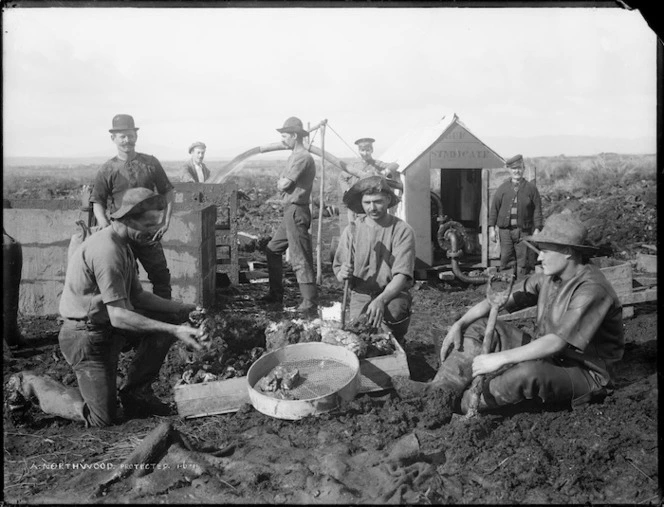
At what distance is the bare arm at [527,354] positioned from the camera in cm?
354

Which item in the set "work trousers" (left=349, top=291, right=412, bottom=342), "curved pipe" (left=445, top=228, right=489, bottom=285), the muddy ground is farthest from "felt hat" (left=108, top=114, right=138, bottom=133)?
"curved pipe" (left=445, top=228, right=489, bottom=285)

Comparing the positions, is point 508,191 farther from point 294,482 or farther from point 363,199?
point 294,482

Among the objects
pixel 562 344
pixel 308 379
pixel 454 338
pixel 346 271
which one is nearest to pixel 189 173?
pixel 346 271

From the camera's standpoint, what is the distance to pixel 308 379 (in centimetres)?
396

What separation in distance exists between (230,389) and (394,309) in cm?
171

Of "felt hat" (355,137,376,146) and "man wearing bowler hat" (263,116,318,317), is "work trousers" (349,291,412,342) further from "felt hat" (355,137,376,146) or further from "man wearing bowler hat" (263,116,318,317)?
"felt hat" (355,137,376,146)

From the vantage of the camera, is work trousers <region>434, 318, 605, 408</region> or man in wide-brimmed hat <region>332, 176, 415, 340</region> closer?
work trousers <region>434, 318, 605, 408</region>

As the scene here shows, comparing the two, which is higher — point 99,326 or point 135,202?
point 135,202

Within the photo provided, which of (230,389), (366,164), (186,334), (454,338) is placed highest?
(366,164)

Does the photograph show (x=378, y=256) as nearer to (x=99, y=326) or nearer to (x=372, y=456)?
(x=372, y=456)

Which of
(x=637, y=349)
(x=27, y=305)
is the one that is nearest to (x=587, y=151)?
(x=637, y=349)

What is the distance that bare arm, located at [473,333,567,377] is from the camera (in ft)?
11.6

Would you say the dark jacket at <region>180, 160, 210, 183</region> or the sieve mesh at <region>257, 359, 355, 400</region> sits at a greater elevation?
A: the dark jacket at <region>180, 160, 210, 183</region>

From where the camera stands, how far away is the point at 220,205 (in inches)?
291
